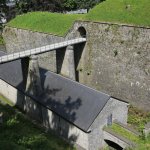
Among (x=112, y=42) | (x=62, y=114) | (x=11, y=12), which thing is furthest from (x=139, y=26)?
(x=11, y=12)

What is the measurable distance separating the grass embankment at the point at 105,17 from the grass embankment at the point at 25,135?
1254cm

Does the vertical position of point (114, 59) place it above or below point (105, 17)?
below

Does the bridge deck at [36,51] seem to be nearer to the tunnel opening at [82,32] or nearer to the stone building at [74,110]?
the tunnel opening at [82,32]

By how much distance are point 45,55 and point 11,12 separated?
93.8 ft

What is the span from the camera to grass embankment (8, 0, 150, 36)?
100 ft

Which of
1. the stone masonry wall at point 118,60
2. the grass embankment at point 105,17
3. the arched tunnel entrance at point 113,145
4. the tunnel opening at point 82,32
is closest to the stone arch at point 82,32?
the tunnel opening at point 82,32

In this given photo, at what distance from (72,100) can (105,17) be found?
11.5 meters

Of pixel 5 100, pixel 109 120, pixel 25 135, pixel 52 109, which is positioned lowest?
pixel 5 100

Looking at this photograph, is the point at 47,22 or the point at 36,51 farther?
the point at 47,22

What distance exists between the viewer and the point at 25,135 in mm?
25062

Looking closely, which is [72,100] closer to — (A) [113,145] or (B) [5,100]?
(A) [113,145]

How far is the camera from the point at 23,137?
23578mm

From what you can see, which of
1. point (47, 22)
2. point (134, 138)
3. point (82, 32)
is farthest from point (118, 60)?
point (47, 22)

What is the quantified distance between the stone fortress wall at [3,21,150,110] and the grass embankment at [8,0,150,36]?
1.12 meters
